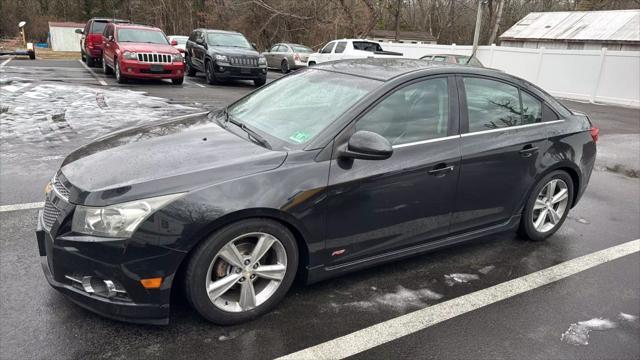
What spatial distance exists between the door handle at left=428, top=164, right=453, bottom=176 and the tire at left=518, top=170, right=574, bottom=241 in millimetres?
1148

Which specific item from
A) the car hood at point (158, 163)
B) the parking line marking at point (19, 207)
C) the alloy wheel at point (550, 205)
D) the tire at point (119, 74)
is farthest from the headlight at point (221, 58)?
the alloy wheel at point (550, 205)

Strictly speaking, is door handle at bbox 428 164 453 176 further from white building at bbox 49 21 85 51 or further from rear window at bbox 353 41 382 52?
white building at bbox 49 21 85 51

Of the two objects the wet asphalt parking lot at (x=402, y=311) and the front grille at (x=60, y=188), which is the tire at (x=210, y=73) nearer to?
the wet asphalt parking lot at (x=402, y=311)

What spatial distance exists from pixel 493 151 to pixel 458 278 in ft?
3.43

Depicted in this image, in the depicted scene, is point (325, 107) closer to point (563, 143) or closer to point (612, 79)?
point (563, 143)

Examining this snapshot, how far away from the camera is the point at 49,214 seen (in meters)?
2.90

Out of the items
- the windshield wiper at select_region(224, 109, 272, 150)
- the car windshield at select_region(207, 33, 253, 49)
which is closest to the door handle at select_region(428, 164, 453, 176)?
the windshield wiper at select_region(224, 109, 272, 150)

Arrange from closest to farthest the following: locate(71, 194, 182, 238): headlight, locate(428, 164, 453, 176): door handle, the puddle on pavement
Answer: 1. locate(71, 194, 182, 238): headlight
2. locate(428, 164, 453, 176): door handle
3. the puddle on pavement

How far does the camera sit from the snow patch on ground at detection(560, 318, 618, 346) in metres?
3.05

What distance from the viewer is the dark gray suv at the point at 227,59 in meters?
15.2

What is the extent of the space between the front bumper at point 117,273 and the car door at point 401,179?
1.08 meters

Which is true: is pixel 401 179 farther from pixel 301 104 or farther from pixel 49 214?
pixel 49 214

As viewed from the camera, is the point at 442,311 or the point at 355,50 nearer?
the point at 442,311

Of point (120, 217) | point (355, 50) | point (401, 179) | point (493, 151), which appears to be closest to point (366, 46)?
point (355, 50)
